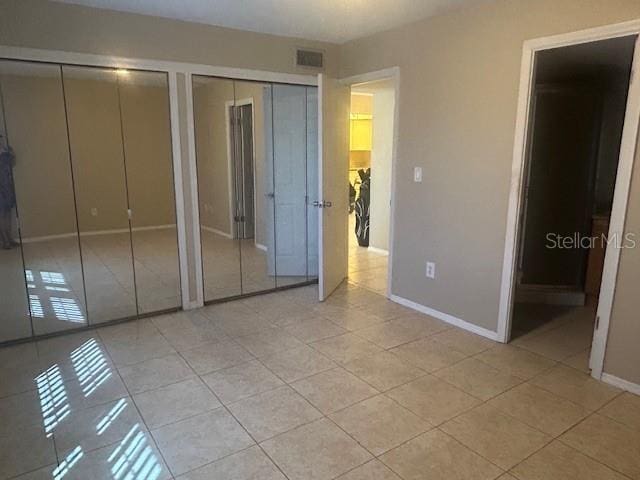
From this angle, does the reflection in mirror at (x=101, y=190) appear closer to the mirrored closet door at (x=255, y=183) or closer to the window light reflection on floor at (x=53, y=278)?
the window light reflection on floor at (x=53, y=278)

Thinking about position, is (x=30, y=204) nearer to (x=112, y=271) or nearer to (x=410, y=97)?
(x=112, y=271)

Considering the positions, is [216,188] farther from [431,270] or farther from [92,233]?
[431,270]

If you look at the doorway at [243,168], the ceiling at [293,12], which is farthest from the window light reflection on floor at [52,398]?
the ceiling at [293,12]

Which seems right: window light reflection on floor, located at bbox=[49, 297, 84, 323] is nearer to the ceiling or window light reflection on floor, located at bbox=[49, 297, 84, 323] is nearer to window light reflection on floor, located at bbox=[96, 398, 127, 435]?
window light reflection on floor, located at bbox=[96, 398, 127, 435]

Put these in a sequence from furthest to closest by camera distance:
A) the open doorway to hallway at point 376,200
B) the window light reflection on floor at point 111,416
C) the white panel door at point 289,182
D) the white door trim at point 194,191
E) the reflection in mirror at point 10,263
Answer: the open doorway to hallway at point 376,200 → the white panel door at point 289,182 → the white door trim at point 194,191 → the reflection in mirror at point 10,263 → the window light reflection on floor at point 111,416

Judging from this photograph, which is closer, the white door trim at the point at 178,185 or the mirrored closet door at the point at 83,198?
the mirrored closet door at the point at 83,198

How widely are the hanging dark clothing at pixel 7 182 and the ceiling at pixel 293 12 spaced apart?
3.77 feet

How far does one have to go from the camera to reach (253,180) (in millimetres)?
4238

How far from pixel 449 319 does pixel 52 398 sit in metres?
2.79

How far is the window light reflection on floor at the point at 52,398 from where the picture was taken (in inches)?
88.1

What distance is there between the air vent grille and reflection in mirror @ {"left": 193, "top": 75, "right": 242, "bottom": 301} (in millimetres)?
708

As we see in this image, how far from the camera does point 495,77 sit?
9.73 ft

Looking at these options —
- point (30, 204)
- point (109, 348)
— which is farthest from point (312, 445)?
point (30, 204)

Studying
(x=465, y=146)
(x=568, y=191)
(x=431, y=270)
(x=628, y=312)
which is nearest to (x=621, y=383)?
(x=628, y=312)
